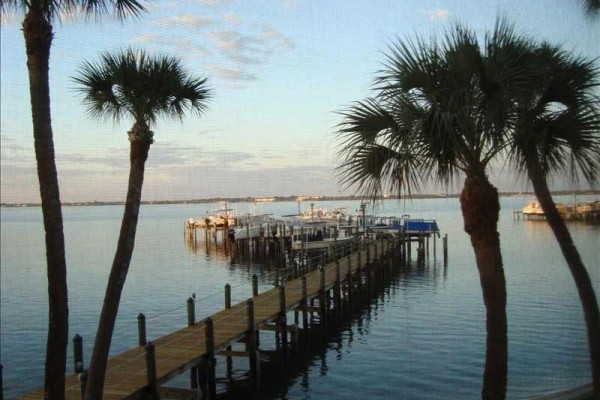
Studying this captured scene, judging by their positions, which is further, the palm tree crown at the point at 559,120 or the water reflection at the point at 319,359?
the water reflection at the point at 319,359

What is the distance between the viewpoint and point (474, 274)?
3978 centimetres

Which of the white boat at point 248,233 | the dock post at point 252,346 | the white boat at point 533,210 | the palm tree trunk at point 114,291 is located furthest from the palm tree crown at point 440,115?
the white boat at point 533,210

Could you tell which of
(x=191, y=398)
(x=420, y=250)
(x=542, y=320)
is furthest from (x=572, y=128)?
(x=420, y=250)

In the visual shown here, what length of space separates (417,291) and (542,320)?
10733 mm

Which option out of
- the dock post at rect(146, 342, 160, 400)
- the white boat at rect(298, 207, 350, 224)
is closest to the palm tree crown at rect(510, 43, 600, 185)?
the dock post at rect(146, 342, 160, 400)

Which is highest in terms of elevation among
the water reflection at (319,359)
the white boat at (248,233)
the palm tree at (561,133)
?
the palm tree at (561,133)

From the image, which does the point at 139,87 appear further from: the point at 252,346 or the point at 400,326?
the point at 400,326

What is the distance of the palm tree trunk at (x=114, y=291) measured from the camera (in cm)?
785

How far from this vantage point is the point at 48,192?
22.9ft

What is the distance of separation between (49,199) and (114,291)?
1584 mm

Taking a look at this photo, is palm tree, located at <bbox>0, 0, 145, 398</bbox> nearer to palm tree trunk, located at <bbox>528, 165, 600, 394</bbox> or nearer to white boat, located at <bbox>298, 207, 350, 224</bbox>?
palm tree trunk, located at <bbox>528, 165, 600, 394</bbox>

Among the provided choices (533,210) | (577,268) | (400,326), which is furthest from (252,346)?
(533,210)

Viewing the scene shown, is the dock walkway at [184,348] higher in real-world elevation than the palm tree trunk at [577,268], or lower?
lower

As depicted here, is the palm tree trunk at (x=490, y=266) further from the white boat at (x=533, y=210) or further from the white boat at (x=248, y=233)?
the white boat at (x=533, y=210)
